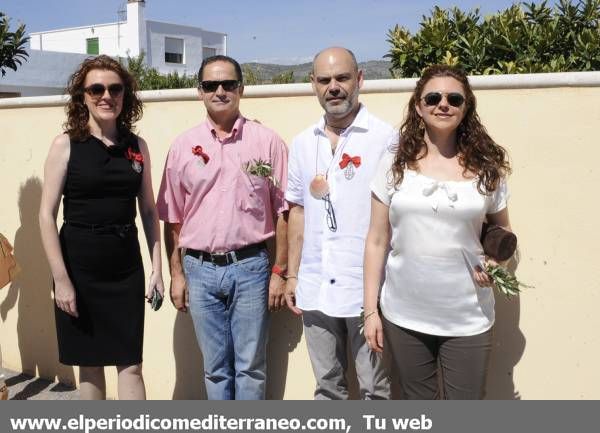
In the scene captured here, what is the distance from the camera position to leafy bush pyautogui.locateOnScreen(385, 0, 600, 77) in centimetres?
641

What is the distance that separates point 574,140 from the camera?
10.3 feet

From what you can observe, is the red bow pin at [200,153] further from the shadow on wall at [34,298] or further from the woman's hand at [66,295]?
the shadow on wall at [34,298]

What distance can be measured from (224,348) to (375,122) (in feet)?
4.91

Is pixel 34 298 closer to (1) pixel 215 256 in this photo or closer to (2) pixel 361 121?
(1) pixel 215 256

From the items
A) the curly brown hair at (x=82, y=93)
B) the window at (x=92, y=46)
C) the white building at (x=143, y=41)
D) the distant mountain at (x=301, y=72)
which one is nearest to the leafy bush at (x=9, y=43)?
the distant mountain at (x=301, y=72)

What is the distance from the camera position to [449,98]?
276 centimetres

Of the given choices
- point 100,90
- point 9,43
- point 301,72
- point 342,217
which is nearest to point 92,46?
point 301,72

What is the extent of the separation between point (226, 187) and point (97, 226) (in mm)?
712

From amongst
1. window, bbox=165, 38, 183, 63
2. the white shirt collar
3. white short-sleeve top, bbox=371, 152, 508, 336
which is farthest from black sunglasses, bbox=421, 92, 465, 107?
window, bbox=165, 38, 183, 63

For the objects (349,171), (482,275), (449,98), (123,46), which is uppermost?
(123,46)

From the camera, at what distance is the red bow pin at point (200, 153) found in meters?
3.56

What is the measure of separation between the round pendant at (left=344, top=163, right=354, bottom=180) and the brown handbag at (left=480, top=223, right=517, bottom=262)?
0.72 meters

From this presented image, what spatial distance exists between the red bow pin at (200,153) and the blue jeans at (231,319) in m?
0.55
